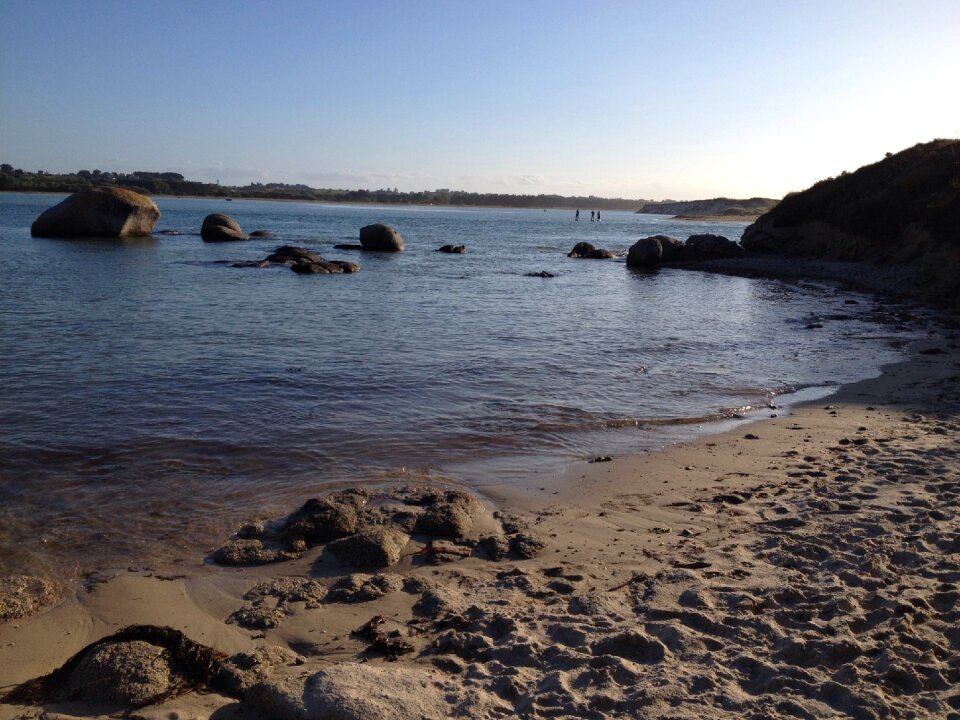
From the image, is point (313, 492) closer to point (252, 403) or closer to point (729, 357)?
point (252, 403)

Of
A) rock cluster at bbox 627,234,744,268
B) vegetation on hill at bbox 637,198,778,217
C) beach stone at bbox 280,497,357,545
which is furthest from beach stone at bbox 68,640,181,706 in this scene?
vegetation on hill at bbox 637,198,778,217

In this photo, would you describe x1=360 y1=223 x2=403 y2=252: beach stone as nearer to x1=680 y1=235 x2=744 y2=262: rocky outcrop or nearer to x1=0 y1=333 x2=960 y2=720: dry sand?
x1=680 y1=235 x2=744 y2=262: rocky outcrop

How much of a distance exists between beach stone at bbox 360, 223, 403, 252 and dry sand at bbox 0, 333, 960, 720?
108ft

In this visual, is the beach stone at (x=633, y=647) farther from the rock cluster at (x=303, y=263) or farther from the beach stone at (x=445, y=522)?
the rock cluster at (x=303, y=263)

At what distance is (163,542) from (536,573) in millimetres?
2890

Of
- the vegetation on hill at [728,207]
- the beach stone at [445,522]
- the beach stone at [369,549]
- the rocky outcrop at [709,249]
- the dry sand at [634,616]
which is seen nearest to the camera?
the dry sand at [634,616]

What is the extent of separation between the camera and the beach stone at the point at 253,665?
3.80 m

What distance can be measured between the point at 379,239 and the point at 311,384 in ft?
95.1

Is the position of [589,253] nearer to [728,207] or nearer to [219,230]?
[219,230]

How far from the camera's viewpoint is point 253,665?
3.93 m

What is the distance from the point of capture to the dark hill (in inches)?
930

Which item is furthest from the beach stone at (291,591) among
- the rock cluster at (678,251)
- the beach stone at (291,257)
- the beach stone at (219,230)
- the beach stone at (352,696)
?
the beach stone at (219,230)

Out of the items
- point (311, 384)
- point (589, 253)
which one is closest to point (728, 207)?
point (589, 253)

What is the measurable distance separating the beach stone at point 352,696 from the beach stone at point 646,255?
3380 centimetres
